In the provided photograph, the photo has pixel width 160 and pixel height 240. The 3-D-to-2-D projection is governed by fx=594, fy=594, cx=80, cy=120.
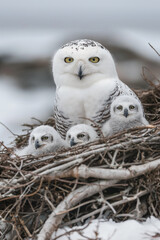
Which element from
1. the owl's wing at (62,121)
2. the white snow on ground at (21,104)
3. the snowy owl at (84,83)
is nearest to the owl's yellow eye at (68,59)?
the snowy owl at (84,83)

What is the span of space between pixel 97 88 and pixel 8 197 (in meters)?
1.65

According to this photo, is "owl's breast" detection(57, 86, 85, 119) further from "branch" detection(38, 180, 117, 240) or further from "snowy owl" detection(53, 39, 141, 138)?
"branch" detection(38, 180, 117, 240)

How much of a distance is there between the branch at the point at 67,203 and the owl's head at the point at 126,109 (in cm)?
93

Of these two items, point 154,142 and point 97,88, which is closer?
point 154,142

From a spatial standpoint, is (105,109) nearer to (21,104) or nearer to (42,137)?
(42,137)

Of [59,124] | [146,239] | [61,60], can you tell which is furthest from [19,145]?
[146,239]

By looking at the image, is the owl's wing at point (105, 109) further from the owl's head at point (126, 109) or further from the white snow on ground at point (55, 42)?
the white snow on ground at point (55, 42)

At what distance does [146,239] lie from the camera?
4508 mm

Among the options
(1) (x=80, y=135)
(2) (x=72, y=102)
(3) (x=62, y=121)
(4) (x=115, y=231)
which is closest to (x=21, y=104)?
(3) (x=62, y=121)

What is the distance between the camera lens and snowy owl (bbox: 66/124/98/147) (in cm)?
553

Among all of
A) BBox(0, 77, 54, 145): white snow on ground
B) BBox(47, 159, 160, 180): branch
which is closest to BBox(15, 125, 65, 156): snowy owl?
BBox(47, 159, 160, 180): branch

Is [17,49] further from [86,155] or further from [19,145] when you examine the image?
[86,155]

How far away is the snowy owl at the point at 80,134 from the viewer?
18.1 ft

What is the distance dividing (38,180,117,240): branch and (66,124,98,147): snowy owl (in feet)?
2.54
